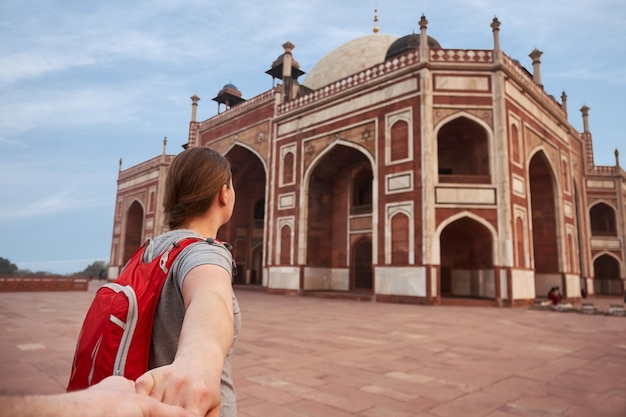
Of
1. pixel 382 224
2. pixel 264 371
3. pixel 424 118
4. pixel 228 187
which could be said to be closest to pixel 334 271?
pixel 382 224

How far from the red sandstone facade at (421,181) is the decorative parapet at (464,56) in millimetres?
39

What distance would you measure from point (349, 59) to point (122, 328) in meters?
21.3

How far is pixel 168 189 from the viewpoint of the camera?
1139 mm

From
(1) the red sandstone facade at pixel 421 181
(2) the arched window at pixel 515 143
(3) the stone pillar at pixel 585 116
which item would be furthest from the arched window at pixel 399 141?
(3) the stone pillar at pixel 585 116

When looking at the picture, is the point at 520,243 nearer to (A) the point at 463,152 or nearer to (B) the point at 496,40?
(A) the point at 463,152

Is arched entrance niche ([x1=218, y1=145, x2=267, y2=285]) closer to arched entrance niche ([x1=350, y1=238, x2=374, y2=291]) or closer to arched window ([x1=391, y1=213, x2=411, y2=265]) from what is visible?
arched entrance niche ([x1=350, y1=238, x2=374, y2=291])

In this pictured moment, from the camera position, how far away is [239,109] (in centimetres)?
1927

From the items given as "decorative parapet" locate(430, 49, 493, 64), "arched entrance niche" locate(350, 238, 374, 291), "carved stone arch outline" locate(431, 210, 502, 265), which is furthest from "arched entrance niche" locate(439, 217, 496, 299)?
"decorative parapet" locate(430, 49, 493, 64)

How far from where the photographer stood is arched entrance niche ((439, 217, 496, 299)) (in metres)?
12.4

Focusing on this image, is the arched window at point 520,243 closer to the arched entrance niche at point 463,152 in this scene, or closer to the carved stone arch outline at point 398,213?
the arched entrance niche at point 463,152

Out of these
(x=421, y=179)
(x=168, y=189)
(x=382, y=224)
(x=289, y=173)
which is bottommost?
(x=168, y=189)

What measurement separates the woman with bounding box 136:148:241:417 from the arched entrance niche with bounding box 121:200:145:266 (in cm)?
2775

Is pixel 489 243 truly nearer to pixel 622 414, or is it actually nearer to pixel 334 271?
pixel 334 271

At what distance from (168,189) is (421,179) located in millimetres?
11406
